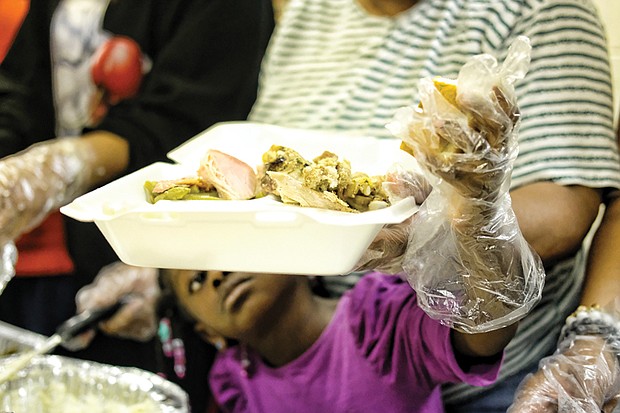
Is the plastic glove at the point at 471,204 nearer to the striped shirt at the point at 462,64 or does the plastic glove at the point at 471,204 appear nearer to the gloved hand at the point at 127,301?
the striped shirt at the point at 462,64

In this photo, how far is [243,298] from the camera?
3.56ft

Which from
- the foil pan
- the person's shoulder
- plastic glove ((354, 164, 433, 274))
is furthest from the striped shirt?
the foil pan

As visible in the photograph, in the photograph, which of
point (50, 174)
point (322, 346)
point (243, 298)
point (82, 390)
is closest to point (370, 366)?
point (322, 346)

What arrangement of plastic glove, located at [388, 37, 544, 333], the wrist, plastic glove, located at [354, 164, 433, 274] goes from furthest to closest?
the wrist, plastic glove, located at [354, 164, 433, 274], plastic glove, located at [388, 37, 544, 333]

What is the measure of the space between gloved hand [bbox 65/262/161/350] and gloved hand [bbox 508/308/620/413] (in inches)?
30.9

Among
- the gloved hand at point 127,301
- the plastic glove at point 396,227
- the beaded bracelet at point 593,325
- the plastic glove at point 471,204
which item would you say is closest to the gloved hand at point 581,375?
the beaded bracelet at point 593,325

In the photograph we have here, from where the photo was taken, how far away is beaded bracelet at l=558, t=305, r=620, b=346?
0.88 metres

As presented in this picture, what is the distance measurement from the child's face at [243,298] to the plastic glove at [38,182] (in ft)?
1.02

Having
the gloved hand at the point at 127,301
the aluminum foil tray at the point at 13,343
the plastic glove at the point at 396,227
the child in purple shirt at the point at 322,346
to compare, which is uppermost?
the plastic glove at the point at 396,227

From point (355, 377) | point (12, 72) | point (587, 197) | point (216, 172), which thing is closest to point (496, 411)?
point (355, 377)

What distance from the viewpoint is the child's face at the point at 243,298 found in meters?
1.08

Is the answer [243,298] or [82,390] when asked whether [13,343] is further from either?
[243,298]

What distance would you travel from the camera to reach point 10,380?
1185 mm

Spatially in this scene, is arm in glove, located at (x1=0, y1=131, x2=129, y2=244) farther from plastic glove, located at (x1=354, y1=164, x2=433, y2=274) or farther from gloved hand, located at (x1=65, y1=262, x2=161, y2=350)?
plastic glove, located at (x1=354, y1=164, x2=433, y2=274)
